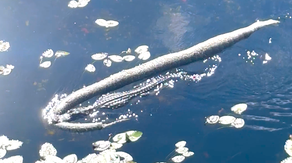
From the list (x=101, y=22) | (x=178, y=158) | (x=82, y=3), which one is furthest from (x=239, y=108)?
(x=82, y=3)

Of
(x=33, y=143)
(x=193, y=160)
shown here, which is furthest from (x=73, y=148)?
(x=193, y=160)

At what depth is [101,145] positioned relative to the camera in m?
3.78

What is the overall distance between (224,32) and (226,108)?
1.15m

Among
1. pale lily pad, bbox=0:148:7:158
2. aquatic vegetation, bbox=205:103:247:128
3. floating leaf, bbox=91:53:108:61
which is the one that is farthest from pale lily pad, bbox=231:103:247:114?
pale lily pad, bbox=0:148:7:158

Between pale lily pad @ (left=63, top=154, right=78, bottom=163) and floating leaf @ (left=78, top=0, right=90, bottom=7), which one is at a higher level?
floating leaf @ (left=78, top=0, right=90, bottom=7)

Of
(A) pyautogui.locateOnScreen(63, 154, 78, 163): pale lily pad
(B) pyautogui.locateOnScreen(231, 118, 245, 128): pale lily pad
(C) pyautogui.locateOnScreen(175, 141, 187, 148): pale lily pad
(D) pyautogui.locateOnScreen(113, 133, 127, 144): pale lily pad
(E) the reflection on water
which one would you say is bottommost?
(A) pyautogui.locateOnScreen(63, 154, 78, 163): pale lily pad

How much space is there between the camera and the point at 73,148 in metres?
3.86

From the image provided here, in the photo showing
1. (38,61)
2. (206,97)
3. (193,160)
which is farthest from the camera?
(38,61)

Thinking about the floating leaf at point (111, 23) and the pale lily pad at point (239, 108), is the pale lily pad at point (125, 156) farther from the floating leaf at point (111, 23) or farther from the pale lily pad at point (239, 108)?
the floating leaf at point (111, 23)

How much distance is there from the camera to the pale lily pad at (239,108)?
157 inches

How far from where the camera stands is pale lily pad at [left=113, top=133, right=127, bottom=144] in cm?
380

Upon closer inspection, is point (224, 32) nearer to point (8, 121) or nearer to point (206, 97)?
point (206, 97)

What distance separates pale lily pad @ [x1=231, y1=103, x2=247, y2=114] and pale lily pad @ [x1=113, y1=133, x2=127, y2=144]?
3.84ft

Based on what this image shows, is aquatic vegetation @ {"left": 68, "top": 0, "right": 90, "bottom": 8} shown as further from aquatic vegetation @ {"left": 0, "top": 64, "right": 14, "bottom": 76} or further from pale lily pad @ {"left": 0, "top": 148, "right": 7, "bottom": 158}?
pale lily pad @ {"left": 0, "top": 148, "right": 7, "bottom": 158}
